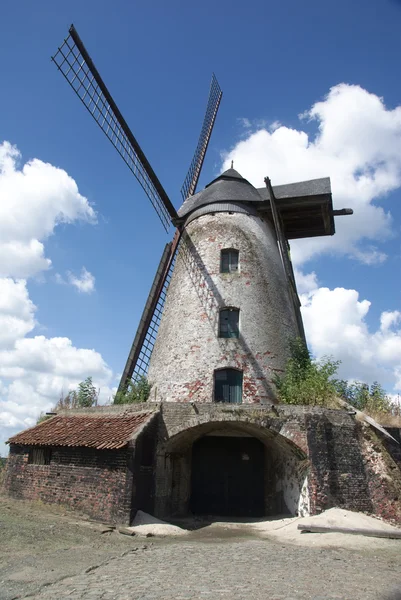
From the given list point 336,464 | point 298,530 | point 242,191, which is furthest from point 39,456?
point 242,191

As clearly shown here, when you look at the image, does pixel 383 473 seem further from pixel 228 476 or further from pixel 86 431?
pixel 86 431

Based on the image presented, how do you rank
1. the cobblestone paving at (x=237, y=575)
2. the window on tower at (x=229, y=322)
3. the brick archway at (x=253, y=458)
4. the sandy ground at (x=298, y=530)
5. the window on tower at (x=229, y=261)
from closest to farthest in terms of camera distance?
the cobblestone paving at (x=237, y=575)
the sandy ground at (x=298, y=530)
the brick archway at (x=253, y=458)
the window on tower at (x=229, y=322)
the window on tower at (x=229, y=261)

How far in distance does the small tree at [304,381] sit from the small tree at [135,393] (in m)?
3.82

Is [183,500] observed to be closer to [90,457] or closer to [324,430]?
[90,457]

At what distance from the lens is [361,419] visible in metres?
10.8

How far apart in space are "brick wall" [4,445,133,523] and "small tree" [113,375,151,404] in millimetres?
2668

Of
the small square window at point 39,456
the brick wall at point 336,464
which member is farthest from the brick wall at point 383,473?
the small square window at point 39,456

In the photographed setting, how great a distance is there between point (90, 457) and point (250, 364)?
4897mm

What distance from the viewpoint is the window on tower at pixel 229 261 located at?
47.5 feet

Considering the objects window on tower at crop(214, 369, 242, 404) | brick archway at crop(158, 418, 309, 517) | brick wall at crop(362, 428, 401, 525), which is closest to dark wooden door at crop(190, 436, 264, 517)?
brick archway at crop(158, 418, 309, 517)

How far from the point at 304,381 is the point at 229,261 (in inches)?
183

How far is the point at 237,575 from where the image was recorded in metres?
5.59

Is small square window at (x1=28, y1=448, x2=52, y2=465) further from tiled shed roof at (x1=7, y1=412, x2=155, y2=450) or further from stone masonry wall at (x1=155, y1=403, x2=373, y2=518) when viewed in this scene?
stone masonry wall at (x1=155, y1=403, x2=373, y2=518)

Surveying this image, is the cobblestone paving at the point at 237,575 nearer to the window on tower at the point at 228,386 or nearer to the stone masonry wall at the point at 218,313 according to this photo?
the window on tower at the point at 228,386
